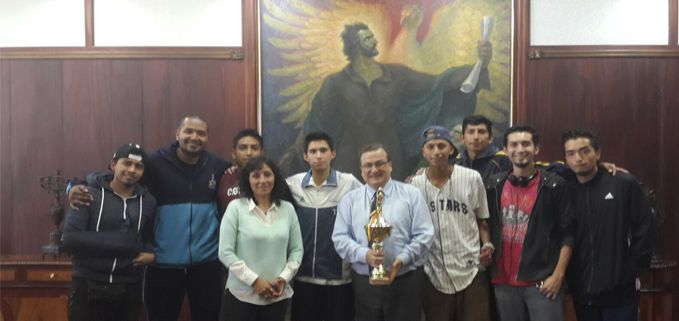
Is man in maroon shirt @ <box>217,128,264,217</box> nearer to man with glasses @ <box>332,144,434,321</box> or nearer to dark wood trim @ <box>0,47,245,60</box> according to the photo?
man with glasses @ <box>332,144,434,321</box>

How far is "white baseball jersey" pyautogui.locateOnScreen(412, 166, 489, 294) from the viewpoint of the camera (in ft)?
9.69

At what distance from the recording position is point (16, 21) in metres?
4.84

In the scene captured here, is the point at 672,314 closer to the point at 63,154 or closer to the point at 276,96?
the point at 276,96

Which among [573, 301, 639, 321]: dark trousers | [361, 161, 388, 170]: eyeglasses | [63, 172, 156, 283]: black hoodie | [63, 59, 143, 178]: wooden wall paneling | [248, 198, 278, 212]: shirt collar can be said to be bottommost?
[573, 301, 639, 321]: dark trousers

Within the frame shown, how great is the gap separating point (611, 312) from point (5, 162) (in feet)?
17.2

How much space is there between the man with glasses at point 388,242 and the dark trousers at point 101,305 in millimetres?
1280

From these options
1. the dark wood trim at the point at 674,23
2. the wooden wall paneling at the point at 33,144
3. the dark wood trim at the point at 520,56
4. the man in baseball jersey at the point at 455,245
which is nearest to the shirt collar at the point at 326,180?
the man in baseball jersey at the point at 455,245

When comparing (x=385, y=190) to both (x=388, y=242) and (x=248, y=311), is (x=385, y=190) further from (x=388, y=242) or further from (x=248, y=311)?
(x=248, y=311)

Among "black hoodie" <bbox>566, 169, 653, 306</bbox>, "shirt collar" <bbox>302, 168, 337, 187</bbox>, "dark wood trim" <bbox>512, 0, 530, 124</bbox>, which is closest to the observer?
"black hoodie" <bbox>566, 169, 653, 306</bbox>

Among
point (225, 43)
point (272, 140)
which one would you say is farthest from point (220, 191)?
point (225, 43)

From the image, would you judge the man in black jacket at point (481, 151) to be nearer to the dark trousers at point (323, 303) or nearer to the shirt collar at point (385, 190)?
the shirt collar at point (385, 190)

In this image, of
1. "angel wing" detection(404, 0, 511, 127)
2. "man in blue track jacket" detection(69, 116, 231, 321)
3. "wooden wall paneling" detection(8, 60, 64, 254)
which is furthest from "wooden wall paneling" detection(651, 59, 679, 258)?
"wooden wall paneling" detection(8, 60, 64, 254)

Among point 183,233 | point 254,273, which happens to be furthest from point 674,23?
point 183,233

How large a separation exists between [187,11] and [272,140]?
1.50 meters
